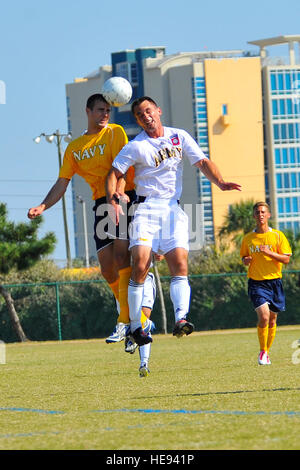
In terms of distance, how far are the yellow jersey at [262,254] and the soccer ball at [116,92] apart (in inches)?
148

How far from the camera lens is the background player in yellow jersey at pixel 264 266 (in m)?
13.0

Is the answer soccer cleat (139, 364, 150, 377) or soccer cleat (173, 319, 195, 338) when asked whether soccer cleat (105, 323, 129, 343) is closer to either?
soccer cleat (139, 364, 150, 377)

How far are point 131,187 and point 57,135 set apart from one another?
167ft

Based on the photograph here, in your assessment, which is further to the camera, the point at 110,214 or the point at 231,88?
A: the point at 231,88

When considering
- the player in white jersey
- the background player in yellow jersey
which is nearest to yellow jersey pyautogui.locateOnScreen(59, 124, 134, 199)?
the player in white jersey

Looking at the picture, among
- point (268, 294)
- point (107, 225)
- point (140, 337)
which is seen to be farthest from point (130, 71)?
point (140, 337)

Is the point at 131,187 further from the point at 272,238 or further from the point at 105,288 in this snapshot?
the point at 105,288

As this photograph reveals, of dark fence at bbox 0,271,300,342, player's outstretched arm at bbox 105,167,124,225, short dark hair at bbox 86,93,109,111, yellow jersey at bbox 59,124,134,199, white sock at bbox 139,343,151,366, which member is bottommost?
white sock at bbox 139,343,151,366

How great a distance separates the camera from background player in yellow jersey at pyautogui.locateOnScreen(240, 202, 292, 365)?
13.0 meters

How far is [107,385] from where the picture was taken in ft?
33.4

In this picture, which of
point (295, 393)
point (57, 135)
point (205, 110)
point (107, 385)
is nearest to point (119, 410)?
point (295, 393)

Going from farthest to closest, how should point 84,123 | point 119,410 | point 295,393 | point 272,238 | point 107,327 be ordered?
1. point 84,123
2. point 107,327
3. point 272,238
4. point 295,393
5. point 119,410

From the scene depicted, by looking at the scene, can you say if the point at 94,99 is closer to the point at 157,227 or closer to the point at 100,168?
the point at 100,168

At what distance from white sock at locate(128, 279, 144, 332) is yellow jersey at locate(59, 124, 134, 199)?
118 centimetres
